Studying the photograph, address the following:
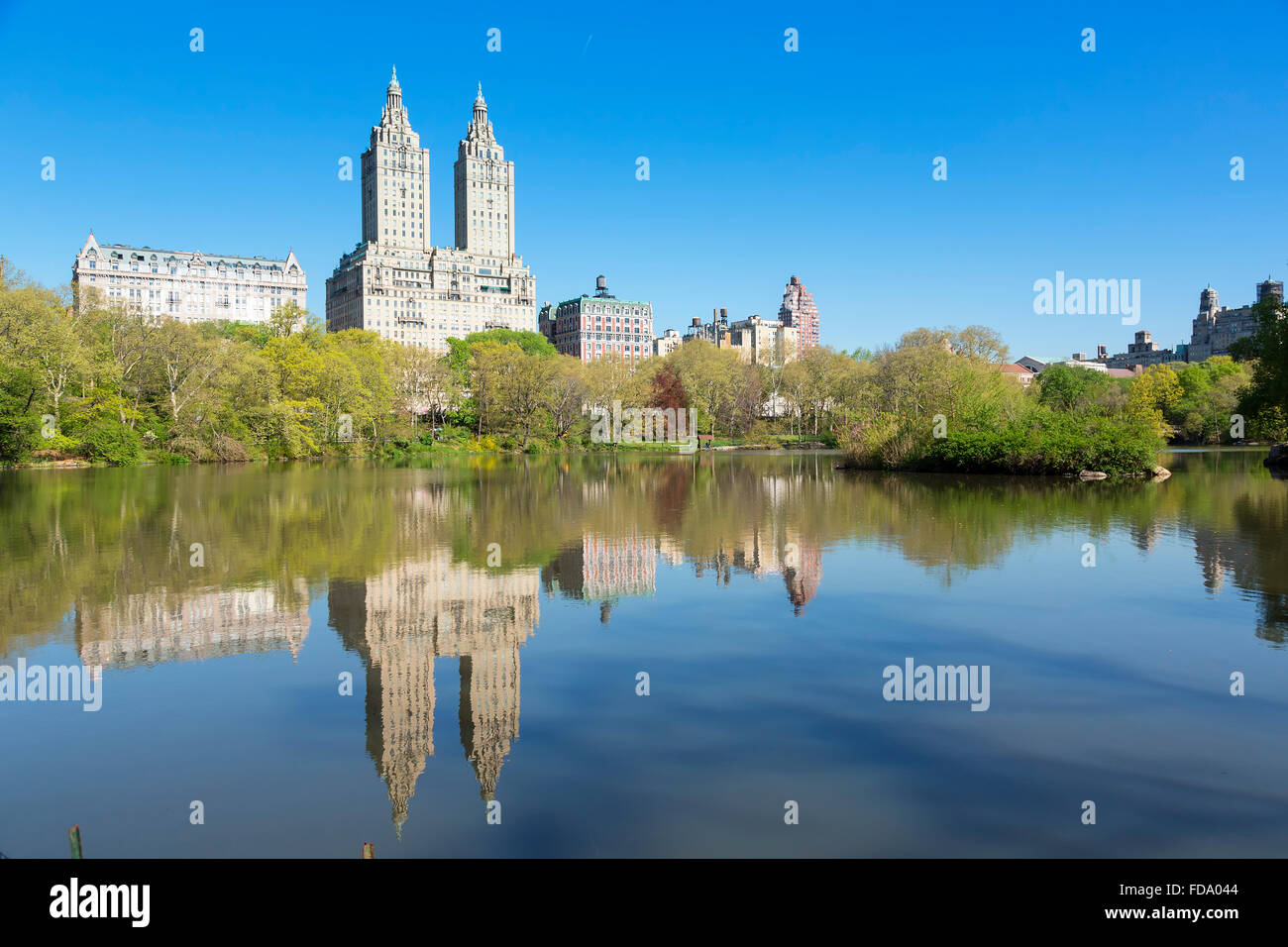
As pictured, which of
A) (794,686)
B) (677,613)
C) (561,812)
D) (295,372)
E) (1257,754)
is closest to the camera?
(561,812)

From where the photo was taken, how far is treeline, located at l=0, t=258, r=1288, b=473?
1586 inches

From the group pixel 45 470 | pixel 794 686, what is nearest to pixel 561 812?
pixel 794 686

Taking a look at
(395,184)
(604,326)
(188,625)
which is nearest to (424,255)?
(395,184)

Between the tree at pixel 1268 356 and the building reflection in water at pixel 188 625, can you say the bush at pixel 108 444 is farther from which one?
the tree at pixel 1268 356

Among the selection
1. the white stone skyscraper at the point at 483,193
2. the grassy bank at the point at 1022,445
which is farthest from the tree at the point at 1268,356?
the white stone skyscraper at the point at 483,193

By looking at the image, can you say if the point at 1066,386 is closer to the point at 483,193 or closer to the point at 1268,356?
the point at 1268,356

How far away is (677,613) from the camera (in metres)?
11.0

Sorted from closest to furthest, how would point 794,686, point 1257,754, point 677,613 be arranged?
point 1257,754, point 794,686, point 677,613

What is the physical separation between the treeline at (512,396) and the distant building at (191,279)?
253 ft

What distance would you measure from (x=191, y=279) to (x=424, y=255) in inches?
1729

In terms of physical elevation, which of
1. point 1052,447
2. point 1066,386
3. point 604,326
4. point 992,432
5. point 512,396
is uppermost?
point 604,326

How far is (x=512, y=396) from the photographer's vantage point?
249ft
